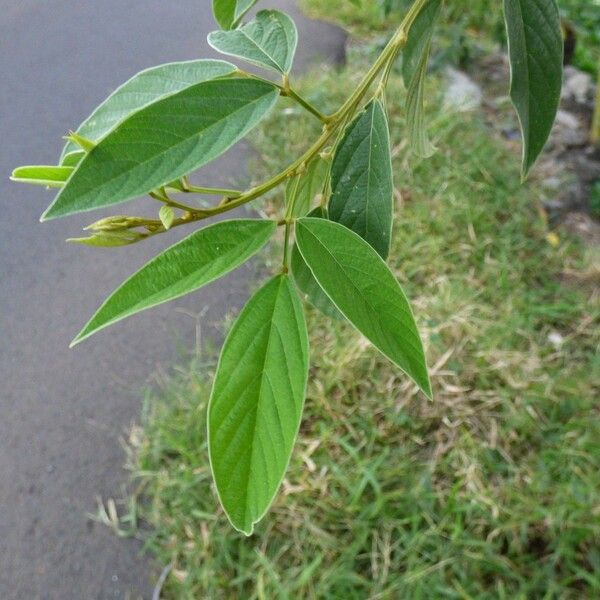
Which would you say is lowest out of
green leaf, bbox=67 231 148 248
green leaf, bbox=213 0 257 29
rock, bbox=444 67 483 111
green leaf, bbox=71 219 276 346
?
rock, bbox=444 67 483 111

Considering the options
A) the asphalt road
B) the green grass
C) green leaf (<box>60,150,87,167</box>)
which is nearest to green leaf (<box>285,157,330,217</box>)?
green leaf (<box>60,150,87,167</box>)

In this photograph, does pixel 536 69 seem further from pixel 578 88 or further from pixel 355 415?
pixel 578 88

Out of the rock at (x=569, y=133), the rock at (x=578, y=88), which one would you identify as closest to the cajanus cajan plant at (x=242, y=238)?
the rock at (x=569, y=133)

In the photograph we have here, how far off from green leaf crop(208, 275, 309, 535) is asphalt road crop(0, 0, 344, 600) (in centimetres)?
141

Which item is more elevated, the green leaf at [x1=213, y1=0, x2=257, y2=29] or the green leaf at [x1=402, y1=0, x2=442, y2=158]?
the green leaf at [x1=213, y1=0, x2=257, y2=29]

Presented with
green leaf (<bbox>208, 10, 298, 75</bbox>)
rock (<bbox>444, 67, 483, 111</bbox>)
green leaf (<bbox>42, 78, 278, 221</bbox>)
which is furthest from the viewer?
rock (<bbox>444, 67, 483, 111</bbox>)

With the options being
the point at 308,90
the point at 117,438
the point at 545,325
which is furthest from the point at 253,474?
the point at 308,90

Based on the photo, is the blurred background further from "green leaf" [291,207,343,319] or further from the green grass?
"green leaf" [291,207,343,319]

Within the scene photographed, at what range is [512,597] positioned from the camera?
1.37 m

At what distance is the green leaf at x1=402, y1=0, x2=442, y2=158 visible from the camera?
1.49 feet

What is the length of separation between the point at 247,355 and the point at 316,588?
122cm

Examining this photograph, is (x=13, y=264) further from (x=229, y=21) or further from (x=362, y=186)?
(x=362, y=186)

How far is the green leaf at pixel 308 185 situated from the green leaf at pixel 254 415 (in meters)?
0.09

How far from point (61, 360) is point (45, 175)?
1828 millimetres
